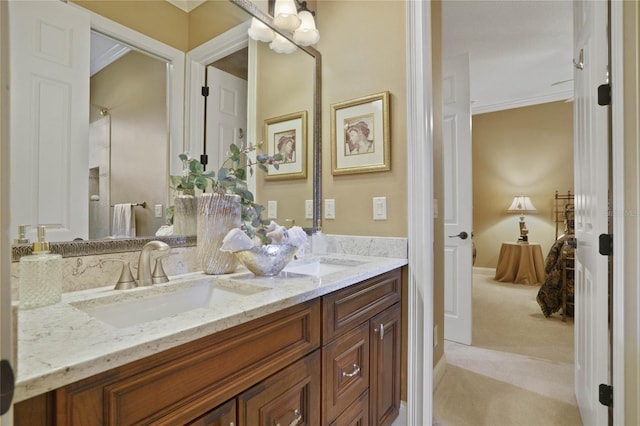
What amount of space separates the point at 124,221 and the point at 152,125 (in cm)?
38

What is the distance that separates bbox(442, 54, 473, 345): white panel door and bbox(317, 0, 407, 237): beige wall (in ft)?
4.23

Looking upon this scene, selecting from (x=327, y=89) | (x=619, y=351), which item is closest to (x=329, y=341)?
(x=619, y=351)

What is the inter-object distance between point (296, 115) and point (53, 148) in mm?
1219

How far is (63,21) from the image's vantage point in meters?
0.96

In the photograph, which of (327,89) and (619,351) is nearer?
(619,351)

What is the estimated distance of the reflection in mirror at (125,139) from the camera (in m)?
1.03

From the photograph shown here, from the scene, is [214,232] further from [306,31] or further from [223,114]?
[306,31]

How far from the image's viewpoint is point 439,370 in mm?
2164

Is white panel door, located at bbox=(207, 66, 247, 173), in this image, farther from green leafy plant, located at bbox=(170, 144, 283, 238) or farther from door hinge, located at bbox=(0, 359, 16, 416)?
door hinge, located at bbox=(0, 359, 16, 416)

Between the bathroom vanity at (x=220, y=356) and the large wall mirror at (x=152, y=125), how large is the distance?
301mm

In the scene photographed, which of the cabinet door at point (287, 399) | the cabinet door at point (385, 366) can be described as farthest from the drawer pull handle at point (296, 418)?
the cabinet door at point (385, 366)

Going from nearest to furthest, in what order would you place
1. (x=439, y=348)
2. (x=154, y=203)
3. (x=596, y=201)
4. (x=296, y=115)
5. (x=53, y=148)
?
(x=53, y=148) < (x=154, y=203) < (x=596, y=201) < (x=296, y=115) < (x=439, y=348)

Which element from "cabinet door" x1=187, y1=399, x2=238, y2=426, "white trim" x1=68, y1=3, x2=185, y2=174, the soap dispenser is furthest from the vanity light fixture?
"cabinet door" x1=187, y1=399, x2=238, y2=426

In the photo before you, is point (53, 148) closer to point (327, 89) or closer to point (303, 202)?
point (303, 202)
